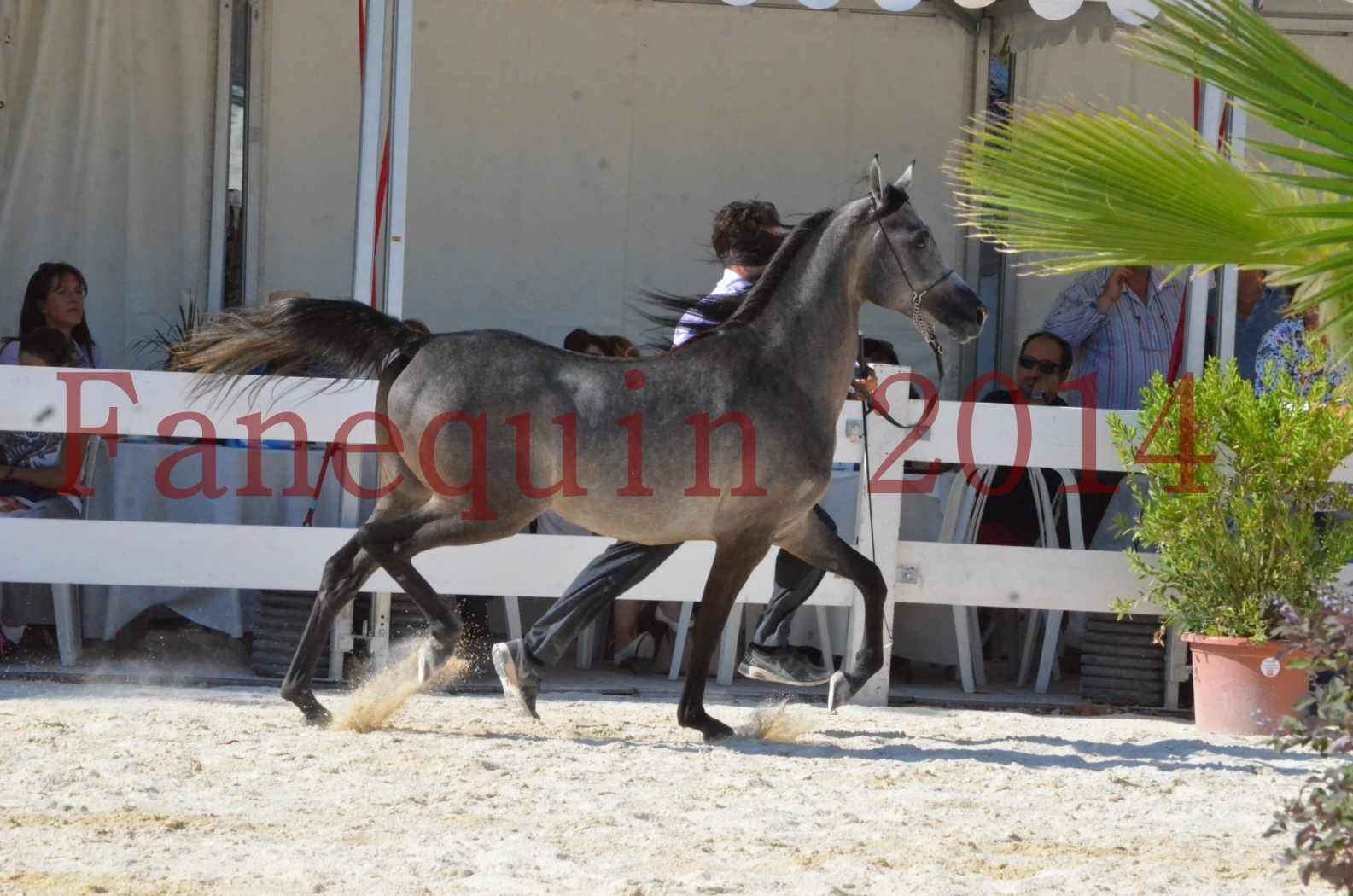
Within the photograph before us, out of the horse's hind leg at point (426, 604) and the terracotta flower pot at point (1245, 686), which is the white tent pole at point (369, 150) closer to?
the horse's hind leg at point (426, 604)

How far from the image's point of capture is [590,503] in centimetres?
534

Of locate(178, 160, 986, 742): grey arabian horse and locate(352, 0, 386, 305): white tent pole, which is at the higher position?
locate(352, 0, 386, 305): white tent pole

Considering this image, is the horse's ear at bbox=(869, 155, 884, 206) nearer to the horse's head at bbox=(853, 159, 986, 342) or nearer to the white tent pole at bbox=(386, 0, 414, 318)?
the horse's head at bbox=(853, 159, 986, 342)

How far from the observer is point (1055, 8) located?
6562 mm

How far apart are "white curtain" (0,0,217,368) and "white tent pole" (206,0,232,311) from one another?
0.04 m

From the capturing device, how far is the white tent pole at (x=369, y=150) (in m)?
6.63

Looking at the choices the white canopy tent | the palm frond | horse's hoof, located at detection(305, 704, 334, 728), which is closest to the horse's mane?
the palm frond

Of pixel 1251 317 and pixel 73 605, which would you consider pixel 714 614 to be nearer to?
→ pixel 73 605

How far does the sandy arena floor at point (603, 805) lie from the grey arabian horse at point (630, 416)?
0.49 meters

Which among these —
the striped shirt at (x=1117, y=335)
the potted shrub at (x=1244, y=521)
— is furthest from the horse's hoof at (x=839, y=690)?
the striped shirt at (x=1117, y=335)

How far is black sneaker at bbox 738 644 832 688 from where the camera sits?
19.1 ft

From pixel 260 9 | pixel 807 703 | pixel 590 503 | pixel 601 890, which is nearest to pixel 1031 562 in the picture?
pixel 807 703

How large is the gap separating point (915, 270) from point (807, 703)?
215 cm

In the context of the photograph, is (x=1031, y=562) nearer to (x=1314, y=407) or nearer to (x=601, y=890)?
(x=1314, y=407)
